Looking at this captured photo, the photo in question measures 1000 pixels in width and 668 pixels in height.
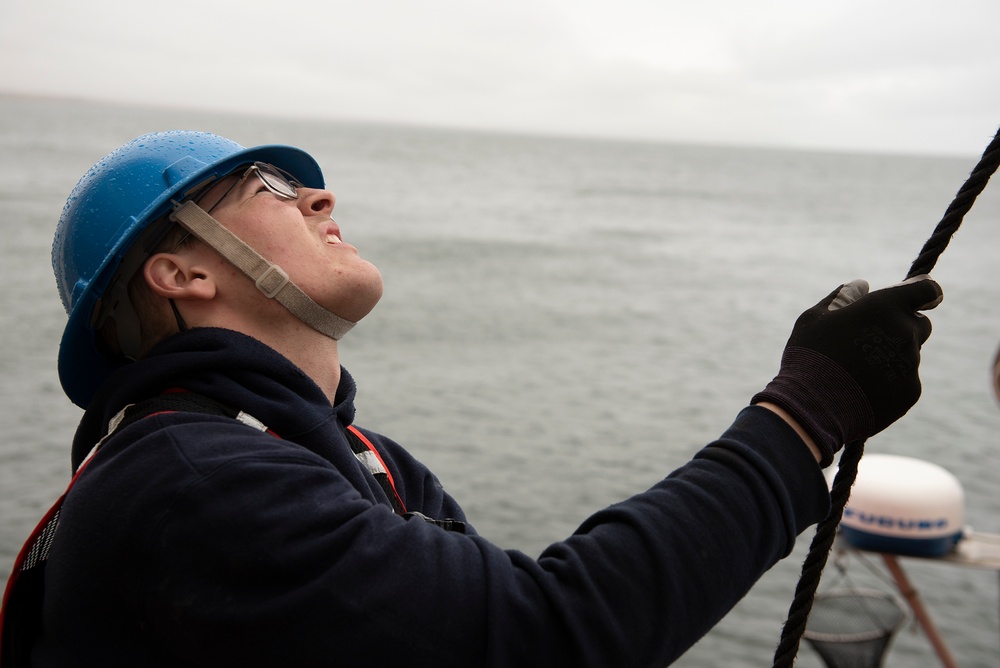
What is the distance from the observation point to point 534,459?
15797mm

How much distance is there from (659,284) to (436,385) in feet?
63.4

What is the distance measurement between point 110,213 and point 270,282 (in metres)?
0.43

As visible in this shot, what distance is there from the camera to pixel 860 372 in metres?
1.62

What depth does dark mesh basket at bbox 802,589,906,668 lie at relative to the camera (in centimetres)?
784

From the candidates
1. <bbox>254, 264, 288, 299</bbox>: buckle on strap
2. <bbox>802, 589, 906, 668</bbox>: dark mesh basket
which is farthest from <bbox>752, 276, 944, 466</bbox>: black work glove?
<bbox>802, 589, 906, 668</bbox>: dark mesh basket

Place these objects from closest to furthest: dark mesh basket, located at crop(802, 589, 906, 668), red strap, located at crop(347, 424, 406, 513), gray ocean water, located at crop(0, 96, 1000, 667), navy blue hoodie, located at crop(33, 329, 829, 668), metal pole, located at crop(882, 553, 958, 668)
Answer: navy blue hoodie, located at crop(33, 329, 829, 668) → red strap, located at crop(347, 424, 406, 513) → dark mesh basket, located at crop(802, 589, 906, 668) → metal pole, located at crop(882, 553, 958, 668) → gray ocean water, located at crop(0, 96, 1000, 667)

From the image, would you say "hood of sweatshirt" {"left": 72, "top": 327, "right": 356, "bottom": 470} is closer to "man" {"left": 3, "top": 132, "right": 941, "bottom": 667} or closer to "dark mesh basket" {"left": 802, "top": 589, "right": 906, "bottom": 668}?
"man" {"left": 3, "top": 132, "right": 941, "bottom": 667}

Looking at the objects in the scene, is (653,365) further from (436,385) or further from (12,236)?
(12,236)

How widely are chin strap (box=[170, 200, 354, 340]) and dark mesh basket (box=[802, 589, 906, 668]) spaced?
6934 mm

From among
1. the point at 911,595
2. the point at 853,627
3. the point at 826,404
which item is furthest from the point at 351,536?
the point at 911,595

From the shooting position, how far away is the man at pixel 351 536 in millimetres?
1390

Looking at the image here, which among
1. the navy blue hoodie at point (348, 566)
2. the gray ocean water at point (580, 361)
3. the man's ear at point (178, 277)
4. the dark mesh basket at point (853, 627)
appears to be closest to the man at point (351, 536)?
the navy blue hoodie at point (348, 566)

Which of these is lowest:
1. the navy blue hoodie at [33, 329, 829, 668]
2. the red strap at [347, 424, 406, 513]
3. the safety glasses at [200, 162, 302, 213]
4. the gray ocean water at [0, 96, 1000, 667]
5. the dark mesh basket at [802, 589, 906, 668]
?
the gray ocean water at [0, 96, 1000, 667]

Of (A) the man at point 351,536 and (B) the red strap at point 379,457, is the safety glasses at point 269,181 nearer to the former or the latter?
(A) the man at point 351,536
